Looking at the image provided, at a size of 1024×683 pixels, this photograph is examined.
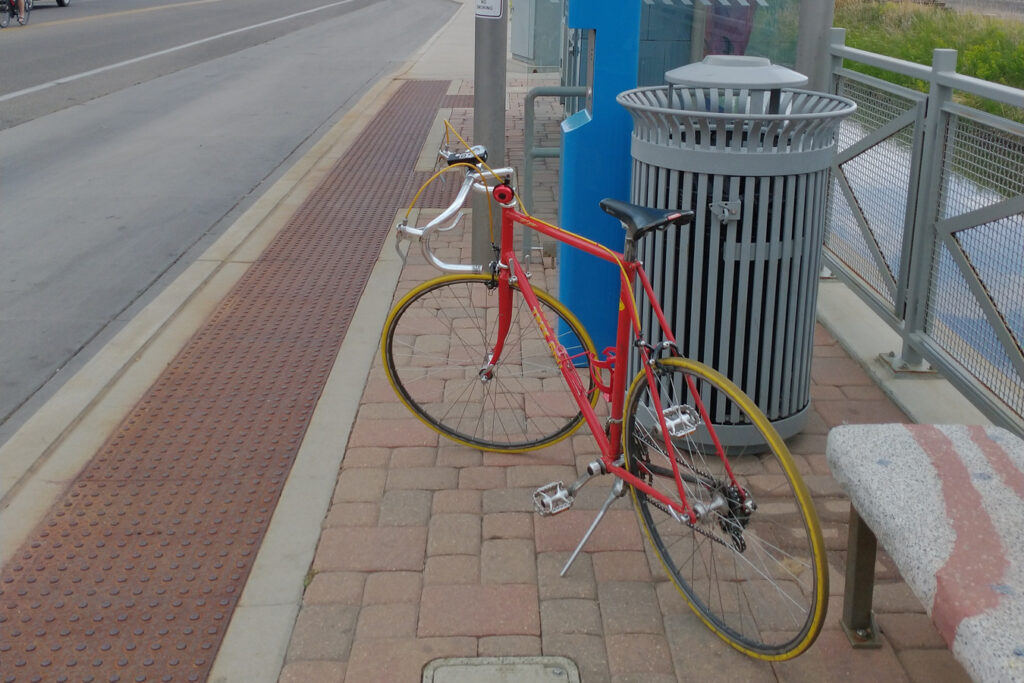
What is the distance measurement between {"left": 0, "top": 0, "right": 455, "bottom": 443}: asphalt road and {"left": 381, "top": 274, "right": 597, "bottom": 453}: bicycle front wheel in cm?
178

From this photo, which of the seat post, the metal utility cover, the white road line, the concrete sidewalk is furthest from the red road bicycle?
the white road line

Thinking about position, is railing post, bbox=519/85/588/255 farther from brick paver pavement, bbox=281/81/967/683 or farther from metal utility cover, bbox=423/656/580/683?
metal utility cover, bbox=423/656/580/683

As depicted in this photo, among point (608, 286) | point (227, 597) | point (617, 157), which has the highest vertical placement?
point (617, 157)

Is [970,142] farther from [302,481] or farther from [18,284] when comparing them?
[18,284]

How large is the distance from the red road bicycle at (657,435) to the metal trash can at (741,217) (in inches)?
5.1

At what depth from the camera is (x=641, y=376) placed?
314 centimetres

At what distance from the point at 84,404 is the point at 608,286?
240 centimetres

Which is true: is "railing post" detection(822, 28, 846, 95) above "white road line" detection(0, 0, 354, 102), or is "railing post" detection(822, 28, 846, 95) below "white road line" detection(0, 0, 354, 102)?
above

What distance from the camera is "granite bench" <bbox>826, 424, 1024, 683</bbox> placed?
2232 mm

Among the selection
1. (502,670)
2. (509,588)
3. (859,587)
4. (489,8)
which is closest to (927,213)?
(859,587)

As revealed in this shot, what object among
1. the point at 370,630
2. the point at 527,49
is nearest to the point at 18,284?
the point at 370,630

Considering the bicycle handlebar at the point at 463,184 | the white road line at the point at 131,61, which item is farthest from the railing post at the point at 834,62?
the white road line at the point at 131,61

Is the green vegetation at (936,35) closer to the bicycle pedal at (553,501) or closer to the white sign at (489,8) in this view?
the white sign at (489,8)

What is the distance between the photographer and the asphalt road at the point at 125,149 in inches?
247
